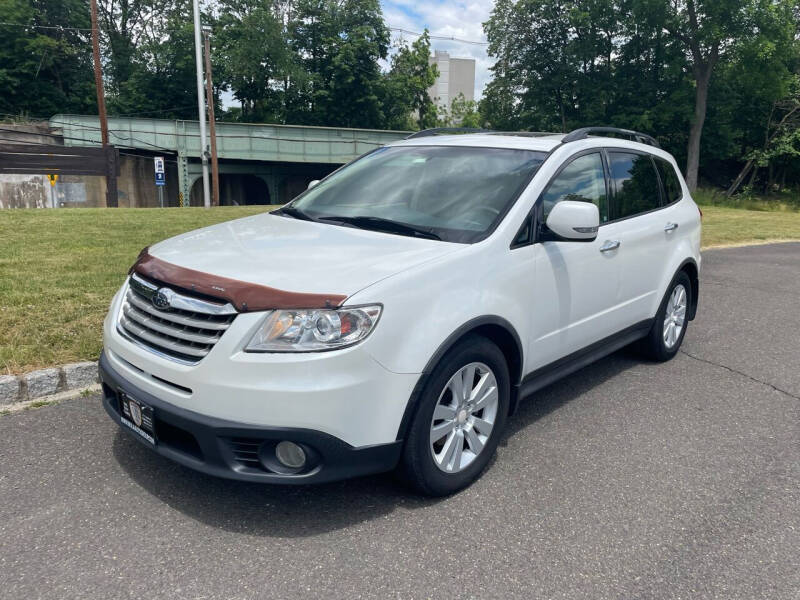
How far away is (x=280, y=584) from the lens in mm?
2404

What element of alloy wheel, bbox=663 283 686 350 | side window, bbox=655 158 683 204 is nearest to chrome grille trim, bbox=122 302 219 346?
alloy wheel, bbox=663 283 686 350

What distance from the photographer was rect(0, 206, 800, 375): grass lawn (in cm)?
449

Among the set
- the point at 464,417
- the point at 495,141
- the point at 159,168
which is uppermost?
the point at 495,141

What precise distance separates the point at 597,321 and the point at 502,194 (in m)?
1.15

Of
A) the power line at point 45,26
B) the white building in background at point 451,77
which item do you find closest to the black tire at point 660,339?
the power line at point 45,26

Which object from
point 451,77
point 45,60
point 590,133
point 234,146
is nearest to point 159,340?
point 590,133

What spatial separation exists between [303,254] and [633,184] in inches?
110

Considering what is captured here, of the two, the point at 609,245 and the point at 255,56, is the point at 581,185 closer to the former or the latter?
the point at 609,245

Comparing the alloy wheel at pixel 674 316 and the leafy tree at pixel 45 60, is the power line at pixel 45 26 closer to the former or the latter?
the leafy tree at pixel 45 60

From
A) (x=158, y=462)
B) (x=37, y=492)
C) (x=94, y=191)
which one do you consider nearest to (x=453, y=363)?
(x=158, y=462)

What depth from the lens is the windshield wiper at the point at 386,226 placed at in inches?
132

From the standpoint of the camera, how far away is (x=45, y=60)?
44469mm

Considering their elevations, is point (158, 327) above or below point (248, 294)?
below

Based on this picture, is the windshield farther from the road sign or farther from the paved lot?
the road sign
